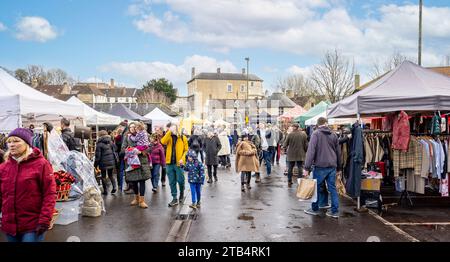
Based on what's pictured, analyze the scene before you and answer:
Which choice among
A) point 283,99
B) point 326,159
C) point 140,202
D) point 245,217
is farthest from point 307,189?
point 283,99

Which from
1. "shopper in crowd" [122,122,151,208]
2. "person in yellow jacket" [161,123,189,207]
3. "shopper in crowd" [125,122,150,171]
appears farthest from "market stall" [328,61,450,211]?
"shopper in crowd" [125,122,150,171]

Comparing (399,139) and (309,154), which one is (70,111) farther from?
(399,139)

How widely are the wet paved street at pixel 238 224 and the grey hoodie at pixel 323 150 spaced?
111 cm

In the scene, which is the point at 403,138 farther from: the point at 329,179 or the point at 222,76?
the point at 222,76

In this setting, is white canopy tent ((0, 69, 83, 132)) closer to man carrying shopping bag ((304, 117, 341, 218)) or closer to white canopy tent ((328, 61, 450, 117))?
man carrying shopping bag ((304, 117, 341, 218))

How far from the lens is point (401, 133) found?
8.17 m

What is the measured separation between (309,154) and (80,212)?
505 cm

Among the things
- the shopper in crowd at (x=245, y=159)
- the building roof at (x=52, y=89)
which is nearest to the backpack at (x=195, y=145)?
the shopper in crowd at (x=245, y=159)

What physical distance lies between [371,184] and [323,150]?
1.45 m

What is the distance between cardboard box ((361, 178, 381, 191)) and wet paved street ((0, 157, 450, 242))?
1.92ft

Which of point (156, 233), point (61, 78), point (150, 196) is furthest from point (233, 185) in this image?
point (61, 78)

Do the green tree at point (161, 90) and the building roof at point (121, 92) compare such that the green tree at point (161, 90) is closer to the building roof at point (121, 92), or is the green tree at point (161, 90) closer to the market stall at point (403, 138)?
the building roof at point (121, 92)

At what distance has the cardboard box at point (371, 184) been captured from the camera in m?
8.04

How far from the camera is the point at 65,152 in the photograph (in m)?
8.65
